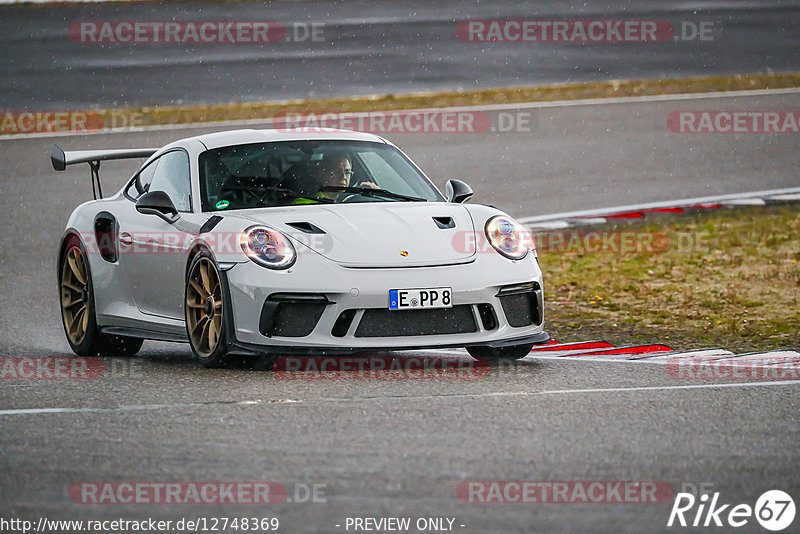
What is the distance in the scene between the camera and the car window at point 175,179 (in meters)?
8.71

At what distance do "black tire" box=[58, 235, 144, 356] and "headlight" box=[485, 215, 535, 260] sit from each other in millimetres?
2446

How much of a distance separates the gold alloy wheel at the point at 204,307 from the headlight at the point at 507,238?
1.44m

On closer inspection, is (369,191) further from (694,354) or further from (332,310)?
(694,354)

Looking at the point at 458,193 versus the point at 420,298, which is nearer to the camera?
the point at 420,298

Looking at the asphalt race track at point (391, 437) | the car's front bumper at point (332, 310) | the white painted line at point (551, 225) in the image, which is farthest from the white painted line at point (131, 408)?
the white painted line at point (551, 225)

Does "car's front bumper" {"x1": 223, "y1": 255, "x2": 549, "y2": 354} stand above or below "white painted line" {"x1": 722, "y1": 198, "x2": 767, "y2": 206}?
above

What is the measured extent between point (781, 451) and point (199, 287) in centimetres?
339

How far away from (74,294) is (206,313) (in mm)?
1808

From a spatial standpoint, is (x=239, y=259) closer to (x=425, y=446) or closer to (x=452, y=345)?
(x=452, y=345)

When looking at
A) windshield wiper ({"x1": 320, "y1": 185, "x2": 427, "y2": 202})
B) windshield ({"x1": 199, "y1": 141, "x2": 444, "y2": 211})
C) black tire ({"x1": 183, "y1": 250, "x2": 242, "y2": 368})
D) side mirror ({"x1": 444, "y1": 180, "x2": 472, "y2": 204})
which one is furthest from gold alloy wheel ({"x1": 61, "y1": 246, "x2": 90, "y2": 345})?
side mirror ({"x1": 444, "y1": 180, "x2": 472, "y2": 204})

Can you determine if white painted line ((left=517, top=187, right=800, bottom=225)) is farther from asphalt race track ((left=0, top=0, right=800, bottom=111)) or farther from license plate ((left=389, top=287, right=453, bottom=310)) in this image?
license plate ((left=389, top=287, right=453, bottom=310))

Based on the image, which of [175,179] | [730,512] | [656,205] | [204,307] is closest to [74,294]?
[175,179]

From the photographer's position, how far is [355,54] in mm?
20672

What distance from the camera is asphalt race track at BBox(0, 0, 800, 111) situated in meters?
19.5
